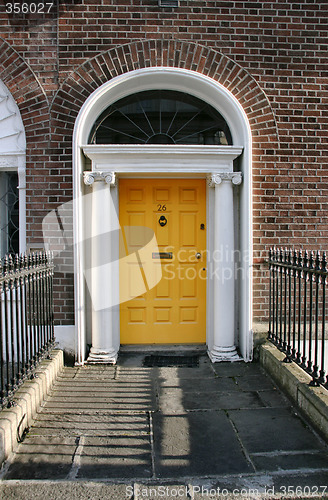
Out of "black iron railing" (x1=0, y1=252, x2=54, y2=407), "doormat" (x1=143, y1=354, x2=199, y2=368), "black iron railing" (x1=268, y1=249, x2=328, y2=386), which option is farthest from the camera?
"doormat" (x1=143, y1=354, x2=199, y2=368)

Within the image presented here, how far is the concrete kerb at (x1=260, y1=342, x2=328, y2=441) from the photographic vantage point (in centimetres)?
312

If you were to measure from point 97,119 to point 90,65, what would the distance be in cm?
65

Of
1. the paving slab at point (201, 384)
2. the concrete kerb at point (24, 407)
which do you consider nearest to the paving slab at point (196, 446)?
the paving slab at point (201, 384)

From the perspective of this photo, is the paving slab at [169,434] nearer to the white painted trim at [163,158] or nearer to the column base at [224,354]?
the column base at [224,354]

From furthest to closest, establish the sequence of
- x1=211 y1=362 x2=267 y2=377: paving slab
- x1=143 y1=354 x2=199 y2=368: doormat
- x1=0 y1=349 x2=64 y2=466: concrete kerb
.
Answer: x1=143 y1=354 x2=199 y2=368: doormat → x1=211 y1=362 x2=267 y2=377: paving slab → x1=0 y1=349 x2=64 y2=466: concrete kerb

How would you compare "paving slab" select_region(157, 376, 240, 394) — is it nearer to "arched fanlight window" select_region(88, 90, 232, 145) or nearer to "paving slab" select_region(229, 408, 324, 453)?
"paving slab" select_region(229, 408, 324, 453)

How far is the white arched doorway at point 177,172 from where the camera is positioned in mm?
4711

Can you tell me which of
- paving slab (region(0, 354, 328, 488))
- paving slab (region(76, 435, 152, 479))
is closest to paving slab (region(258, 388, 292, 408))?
paving slab (region(0, 354, 328, 488))

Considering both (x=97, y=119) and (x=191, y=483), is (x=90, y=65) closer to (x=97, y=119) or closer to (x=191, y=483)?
(x=97, y=119)

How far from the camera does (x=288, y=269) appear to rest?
13.2ft

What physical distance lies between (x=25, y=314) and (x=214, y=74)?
362 cm

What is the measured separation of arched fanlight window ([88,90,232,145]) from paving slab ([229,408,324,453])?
3.35m

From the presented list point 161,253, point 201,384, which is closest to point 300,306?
point 201,384

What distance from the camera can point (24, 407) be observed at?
10.5ft
